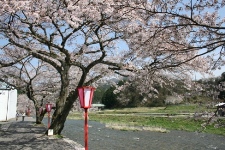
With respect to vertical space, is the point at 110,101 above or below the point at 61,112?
above

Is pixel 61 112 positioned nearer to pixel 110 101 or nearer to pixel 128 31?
pixel 128 31

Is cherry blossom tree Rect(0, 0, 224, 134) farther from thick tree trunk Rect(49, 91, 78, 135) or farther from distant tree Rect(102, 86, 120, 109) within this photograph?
distant tree Rect(102, 86, 120, 109)

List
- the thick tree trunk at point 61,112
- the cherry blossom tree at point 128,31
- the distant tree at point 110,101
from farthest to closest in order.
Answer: the distant tree at point 110,101, the thick tree trunk at point 61,112, the cherry blossom tree at point 128,31

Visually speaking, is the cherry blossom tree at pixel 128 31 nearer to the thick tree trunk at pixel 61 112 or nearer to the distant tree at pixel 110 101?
the thick tree trunk at pixel 61 112

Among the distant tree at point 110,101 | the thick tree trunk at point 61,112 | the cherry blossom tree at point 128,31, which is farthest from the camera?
the distant tree at point 110,101

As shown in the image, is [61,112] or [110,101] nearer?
[61,112]

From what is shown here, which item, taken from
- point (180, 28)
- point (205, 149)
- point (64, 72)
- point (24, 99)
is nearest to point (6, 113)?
point (24, 99)

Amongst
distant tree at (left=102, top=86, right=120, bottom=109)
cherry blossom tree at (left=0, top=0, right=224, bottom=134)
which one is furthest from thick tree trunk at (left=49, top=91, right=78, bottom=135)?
distant tree at (left=102, top=86, right=120, bottom=109)

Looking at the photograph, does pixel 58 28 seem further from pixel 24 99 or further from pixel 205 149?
pixel 24 99

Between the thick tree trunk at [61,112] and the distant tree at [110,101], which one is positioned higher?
the distant tree at [110,101]

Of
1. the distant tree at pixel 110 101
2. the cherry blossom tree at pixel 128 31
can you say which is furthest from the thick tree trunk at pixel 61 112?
the distant tree at pixel 110 101

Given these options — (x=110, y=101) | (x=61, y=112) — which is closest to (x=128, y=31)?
(x=61, y=112)

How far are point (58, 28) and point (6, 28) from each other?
186 cm

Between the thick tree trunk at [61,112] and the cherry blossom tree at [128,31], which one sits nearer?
the cherry blossom tree at [128,31]
